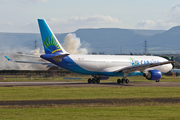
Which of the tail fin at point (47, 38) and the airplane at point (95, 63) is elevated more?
the tail fin at point (47, 38)

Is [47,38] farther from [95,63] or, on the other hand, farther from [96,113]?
[96,113]

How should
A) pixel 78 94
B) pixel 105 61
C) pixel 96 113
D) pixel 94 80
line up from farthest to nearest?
pixel 94 80 < pixel 105 61 < pixel 78 94 < pixel 96 113

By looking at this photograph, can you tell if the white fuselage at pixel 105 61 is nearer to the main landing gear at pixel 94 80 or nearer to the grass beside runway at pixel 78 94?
the main landing gear at pixel 94 80

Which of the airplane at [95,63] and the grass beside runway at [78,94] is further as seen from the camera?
the airplane at [95,63]

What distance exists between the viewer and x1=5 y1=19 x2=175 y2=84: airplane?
47906 mm

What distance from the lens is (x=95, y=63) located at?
52.2 m

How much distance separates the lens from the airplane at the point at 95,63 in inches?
1886

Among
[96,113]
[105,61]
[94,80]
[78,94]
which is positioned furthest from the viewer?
[94,80]

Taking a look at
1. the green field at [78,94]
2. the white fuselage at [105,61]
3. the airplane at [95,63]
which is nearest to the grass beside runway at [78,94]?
the green field at [78,94]

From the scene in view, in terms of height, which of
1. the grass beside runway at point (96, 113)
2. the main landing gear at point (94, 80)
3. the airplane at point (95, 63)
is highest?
the airplane at point (95, 63)

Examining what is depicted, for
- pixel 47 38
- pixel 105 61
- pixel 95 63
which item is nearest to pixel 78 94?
pixel 47 38

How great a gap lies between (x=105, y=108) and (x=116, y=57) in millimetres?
34093

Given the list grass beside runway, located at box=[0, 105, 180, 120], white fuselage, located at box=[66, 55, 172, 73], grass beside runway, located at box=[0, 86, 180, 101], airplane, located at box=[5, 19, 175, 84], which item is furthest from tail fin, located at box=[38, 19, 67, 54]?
grass beside runway, located at box=[0, 105, 180, 120]

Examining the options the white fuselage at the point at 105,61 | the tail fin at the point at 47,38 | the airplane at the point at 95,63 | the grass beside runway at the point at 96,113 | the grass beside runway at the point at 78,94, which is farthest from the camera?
the white fuselage at the point at 105,61
